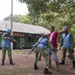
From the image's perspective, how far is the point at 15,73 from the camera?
9336 mm

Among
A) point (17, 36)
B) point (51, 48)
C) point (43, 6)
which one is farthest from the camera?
point (17, 36)

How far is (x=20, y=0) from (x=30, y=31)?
17349mm

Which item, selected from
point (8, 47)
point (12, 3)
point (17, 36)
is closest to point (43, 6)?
point (8, 47)

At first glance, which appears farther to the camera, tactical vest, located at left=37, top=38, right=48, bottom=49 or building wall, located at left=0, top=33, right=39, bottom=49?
building wall, located at left=0, top=33, right=39, bottom=49

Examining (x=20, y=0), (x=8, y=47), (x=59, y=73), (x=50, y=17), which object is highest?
(x=20, y=0)

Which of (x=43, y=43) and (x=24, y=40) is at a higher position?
(x=24, y=40)

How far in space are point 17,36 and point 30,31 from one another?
2896 mm

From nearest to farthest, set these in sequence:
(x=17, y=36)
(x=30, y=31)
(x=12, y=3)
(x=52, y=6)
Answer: (x=52, y=6), (x=12, y=3), (x=17, y=36), (x=30, y=31)

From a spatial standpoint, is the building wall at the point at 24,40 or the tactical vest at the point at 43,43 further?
the building wall at the point at 24,40

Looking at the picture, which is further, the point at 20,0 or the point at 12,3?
the point at 12,3

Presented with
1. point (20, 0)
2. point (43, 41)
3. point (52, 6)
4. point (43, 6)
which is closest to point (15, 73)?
point (43, 41)

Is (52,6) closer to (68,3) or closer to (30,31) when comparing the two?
(68,3)

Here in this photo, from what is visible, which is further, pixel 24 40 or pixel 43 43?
pixel 24 40

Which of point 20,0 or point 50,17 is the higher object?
point 20,0
